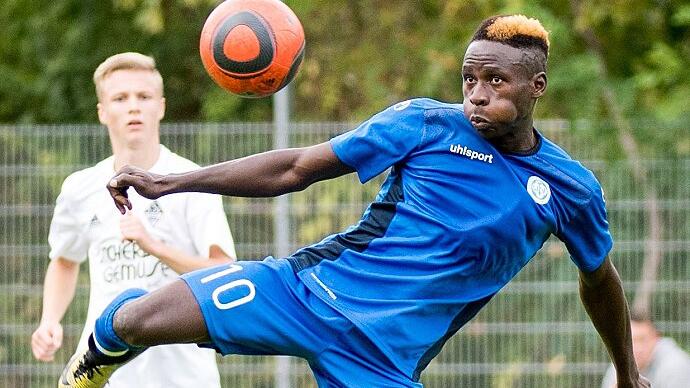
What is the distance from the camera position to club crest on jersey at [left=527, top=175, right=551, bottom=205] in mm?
5352

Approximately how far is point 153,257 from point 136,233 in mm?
464

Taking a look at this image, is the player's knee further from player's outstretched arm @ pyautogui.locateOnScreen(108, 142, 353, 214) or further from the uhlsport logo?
the uhlsport logo

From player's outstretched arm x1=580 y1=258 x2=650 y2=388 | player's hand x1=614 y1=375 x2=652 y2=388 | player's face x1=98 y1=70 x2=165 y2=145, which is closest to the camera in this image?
player's outstretched arm x1=580 y1=258 x2=650 y2=388

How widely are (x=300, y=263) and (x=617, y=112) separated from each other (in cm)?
783

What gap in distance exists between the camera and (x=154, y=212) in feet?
22.8

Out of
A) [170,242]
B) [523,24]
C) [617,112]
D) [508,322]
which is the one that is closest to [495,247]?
[523,24]

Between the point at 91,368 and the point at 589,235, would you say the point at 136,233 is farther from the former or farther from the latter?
the point at 589,235

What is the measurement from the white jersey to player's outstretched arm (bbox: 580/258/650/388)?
6.17ft

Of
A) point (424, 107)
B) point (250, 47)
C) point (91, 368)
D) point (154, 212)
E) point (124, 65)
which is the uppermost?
point (124, 65)

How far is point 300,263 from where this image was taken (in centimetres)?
545

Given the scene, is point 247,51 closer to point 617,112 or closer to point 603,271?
point 603,271

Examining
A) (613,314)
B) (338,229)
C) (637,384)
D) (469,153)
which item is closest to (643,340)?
(338,229)

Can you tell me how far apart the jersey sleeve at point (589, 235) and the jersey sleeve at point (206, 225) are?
191 cm

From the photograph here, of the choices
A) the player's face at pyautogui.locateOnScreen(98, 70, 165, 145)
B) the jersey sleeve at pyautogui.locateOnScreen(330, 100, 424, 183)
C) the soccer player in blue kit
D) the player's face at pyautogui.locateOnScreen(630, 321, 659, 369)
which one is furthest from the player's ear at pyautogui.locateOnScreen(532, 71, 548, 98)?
the player's face at pyautogui.locateOnScreen(630, 321, 659, 369)
